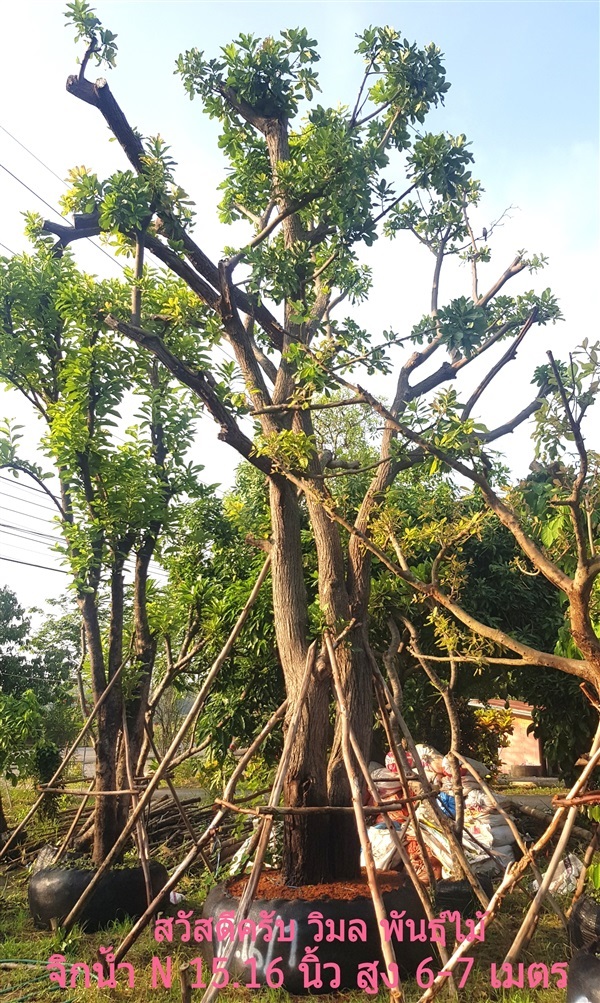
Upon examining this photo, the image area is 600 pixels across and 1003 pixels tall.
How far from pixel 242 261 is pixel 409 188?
1261mm

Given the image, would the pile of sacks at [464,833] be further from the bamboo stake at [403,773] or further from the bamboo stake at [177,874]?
the bamboo stake at [177,874]

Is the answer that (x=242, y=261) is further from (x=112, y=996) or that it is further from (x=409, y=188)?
(x=112, y=996)

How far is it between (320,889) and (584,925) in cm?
146

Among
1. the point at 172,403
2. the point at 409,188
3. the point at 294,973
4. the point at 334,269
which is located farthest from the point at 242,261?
the point at 294,973

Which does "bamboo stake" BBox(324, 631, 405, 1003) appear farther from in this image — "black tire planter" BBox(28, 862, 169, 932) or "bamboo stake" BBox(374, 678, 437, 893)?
"black tire planter" BBox(28, 862, 169, 932)

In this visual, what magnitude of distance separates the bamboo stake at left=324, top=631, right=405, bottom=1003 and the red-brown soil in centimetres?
17

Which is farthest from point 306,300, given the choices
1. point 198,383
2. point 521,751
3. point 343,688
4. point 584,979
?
point 521,751

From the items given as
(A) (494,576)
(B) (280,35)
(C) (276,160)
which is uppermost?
(B) (280,35)

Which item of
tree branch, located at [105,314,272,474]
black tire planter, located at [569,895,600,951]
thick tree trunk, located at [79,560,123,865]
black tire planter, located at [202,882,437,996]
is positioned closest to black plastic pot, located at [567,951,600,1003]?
black tire planter, located at [569,895,600,951]

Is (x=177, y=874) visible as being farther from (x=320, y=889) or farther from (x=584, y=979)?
(x=584, y=979)

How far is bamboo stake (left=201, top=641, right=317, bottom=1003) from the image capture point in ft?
10.8

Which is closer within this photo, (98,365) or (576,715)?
(98,365)

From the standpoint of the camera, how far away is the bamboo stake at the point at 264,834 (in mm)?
3292

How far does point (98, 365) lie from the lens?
5.41 meters
